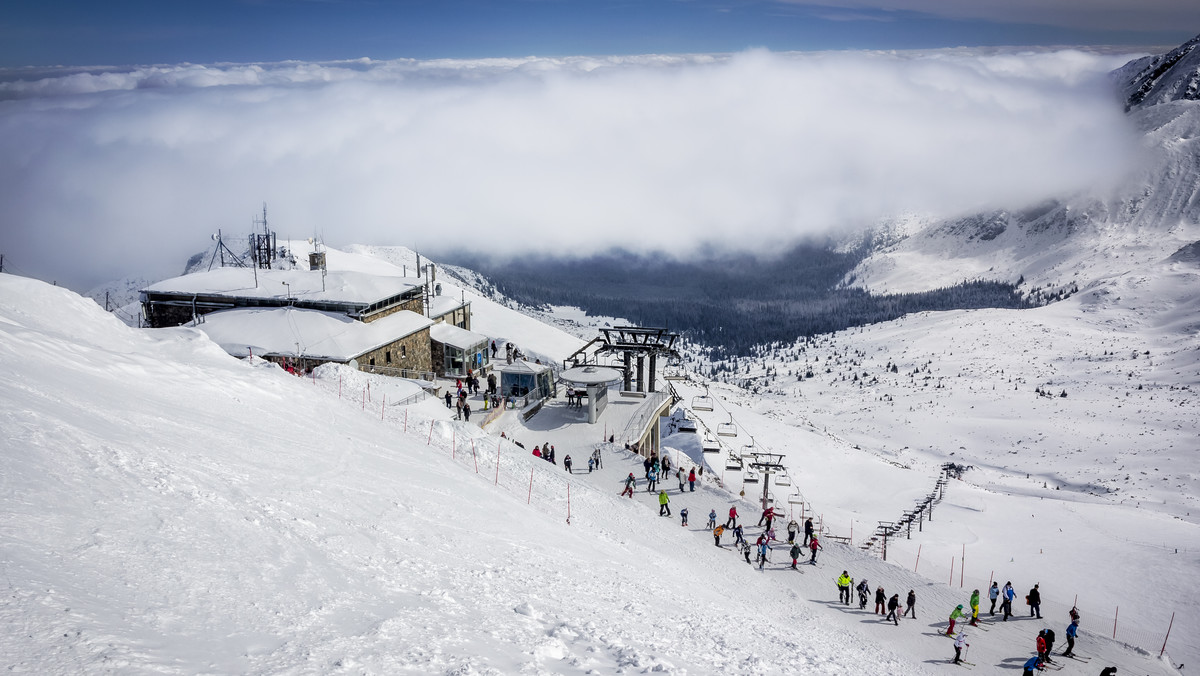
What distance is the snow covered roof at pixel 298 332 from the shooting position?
117 feet

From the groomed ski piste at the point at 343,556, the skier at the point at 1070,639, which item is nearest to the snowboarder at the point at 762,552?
the groomed ski piste at the point at 343,556

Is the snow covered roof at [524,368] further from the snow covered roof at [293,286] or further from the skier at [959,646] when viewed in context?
the skier at [959,646]

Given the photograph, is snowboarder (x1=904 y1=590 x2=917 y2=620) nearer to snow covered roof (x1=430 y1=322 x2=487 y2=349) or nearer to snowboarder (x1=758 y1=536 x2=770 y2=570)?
snowboarder (x1=758 y1=536 x2=770 y2=570)

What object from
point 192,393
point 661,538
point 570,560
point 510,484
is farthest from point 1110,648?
point 192,393

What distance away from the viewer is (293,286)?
42.3 metres

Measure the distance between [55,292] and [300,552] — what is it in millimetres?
16956

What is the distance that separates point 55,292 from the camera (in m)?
23.6

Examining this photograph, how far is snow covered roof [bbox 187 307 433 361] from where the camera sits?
35719 millimetres

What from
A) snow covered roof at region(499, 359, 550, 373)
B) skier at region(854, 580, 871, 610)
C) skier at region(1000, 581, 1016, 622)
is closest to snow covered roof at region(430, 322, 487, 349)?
snow covered roof at region(499, 359, 550, 373)

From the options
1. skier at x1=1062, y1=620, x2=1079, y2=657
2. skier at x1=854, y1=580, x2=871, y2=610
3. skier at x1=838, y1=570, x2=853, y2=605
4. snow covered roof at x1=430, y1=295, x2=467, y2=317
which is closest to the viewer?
skier at x1=1062, y1=620, x2=1079, y2=657

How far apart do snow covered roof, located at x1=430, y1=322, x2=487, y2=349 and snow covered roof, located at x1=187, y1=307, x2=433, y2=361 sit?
2.46m

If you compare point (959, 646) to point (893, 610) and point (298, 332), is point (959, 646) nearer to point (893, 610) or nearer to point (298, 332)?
point (893, 610)

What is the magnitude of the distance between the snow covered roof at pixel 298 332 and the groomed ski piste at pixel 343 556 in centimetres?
757

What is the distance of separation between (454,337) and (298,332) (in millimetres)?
9135
